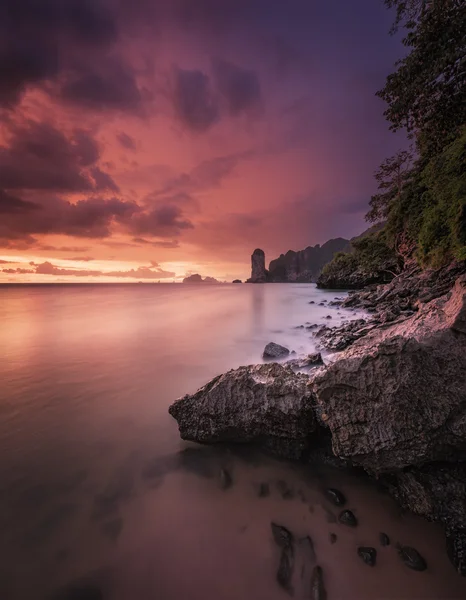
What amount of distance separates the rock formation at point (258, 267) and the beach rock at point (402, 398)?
178m

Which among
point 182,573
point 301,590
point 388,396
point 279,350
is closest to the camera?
point 301,590

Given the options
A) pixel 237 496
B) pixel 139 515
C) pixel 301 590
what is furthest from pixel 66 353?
pixel 301 590

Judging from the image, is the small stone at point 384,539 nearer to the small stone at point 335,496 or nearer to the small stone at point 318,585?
the small stone at point 335,496

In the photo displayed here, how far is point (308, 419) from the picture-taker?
3242mm

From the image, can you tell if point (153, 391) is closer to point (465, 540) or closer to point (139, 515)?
point (139, 515)

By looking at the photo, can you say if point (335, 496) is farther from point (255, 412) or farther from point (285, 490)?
point (255, 412)

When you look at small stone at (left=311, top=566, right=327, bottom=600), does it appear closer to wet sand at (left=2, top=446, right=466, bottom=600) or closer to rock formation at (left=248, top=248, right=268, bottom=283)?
wet sand at (left=2, top=446, right=466, bottom=600)

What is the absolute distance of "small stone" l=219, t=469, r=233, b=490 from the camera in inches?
119

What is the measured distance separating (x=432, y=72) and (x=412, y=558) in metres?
8.48

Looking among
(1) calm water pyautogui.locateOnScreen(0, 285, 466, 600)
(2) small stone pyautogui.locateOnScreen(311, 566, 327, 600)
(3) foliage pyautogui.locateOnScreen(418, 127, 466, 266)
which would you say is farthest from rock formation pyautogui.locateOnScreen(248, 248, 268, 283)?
(2) small stone pyautogui.locateOnScreen(311, 566, 327, 600)

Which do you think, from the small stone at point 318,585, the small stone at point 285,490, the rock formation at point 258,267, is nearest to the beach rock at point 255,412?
the small stone at point 285,490

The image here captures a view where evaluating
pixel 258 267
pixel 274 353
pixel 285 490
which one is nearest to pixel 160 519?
pixel 285 490

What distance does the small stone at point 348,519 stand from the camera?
2.52 m

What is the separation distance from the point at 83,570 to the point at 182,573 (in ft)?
3.01
